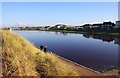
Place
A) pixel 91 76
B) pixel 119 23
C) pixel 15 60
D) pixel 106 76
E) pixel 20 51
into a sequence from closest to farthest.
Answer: pixel 15 60, pixel 20 51, pixel 91 76, pixel 106 76, pixel 119 23

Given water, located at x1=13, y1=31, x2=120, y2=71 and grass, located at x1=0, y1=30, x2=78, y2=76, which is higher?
grass, located at x1=0, y1=30, x2=78, y2=76

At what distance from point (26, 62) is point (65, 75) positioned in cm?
194

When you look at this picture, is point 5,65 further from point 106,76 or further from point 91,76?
point 106,76

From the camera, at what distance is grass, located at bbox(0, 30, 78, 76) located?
10.1 m

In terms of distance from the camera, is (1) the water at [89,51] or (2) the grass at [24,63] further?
(1) the water at [89,51]

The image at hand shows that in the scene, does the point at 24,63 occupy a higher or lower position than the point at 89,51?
higher

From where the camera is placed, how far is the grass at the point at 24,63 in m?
10.1

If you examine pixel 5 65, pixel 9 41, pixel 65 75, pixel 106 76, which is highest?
pixel 9 41

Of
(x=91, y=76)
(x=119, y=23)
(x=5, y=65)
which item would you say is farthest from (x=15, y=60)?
(x=119, y=23)

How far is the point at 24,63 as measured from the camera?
10.8 m

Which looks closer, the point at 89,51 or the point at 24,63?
the point at 24,63

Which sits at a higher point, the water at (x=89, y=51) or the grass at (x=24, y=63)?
the grass at (x=24, y=63)

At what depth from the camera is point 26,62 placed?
36.4 feet

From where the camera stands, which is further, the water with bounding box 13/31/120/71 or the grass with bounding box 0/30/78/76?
the water with bounding box 13/31/120/71
